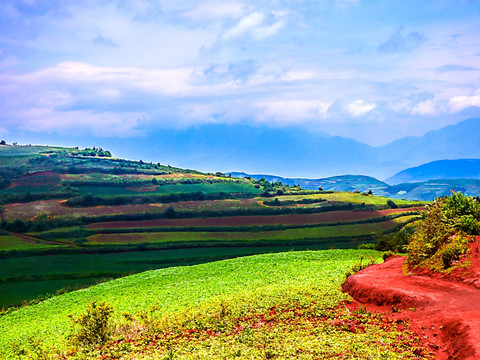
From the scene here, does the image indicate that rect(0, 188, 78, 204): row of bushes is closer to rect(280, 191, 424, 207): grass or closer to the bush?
rect(280, 191, 424, 207): grass

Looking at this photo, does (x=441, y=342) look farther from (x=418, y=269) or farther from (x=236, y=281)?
(x=236, y=281)

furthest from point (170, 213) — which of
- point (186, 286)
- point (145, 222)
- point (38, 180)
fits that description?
point (186, 286)

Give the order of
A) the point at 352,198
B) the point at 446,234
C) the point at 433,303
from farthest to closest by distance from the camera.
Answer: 1. the point at 352,198
2. the point at 446,234
3. the point at 433,303

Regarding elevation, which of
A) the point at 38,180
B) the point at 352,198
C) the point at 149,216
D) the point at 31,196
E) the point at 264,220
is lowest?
the point at 264,220

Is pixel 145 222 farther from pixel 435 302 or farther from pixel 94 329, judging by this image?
pixel 435 302

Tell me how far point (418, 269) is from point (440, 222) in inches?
179

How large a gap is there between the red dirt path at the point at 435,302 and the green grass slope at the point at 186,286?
1752 mm

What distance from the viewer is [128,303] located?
30.8 meters

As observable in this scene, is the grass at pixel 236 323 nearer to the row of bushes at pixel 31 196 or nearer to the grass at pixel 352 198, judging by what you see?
the row of bushes at pixel 31 196

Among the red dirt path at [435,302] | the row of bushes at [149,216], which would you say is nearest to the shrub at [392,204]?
the row of bushes at [149,216]

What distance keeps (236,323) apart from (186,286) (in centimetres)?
1400

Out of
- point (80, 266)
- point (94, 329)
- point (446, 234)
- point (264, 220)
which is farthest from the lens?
point (264, 220)

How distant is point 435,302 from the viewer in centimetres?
1802

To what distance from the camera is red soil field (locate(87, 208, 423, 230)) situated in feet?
336
